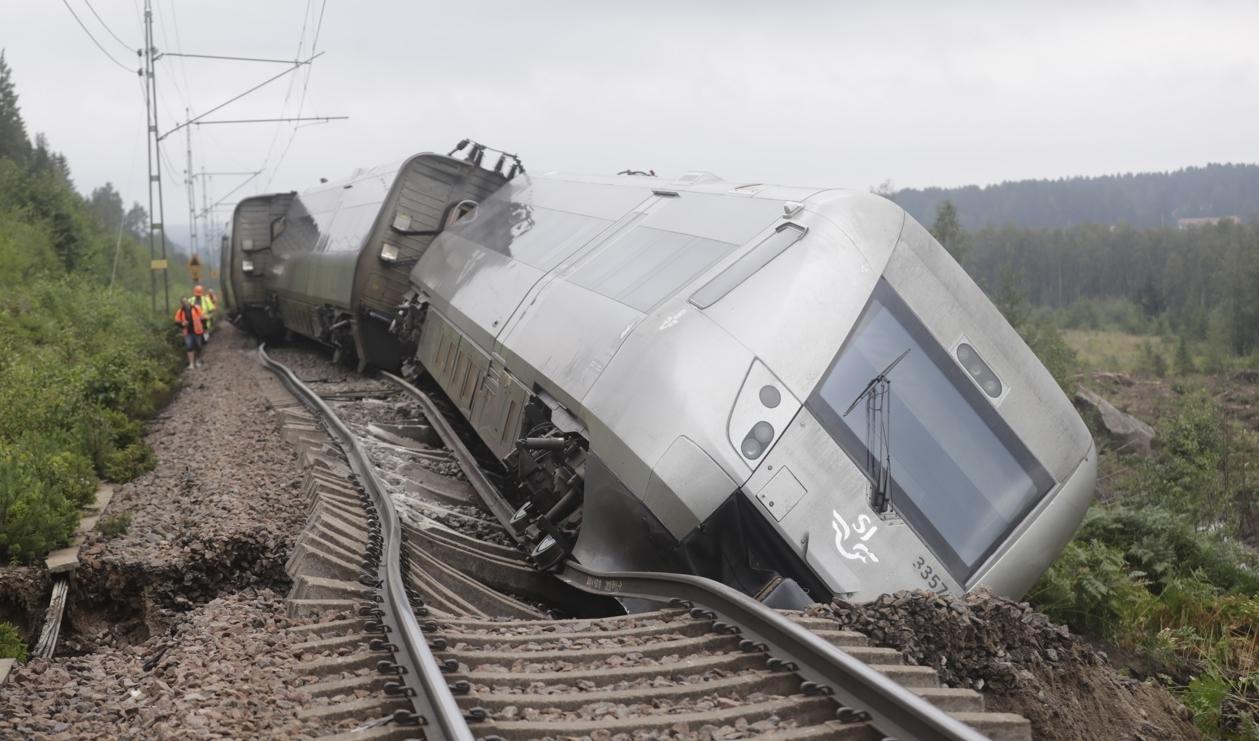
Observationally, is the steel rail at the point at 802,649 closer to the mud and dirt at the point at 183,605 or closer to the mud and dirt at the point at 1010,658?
the mud and dirt at the point at 1010,658

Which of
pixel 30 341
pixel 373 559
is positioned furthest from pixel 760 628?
pixel 30 341

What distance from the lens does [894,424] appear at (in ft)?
22.7

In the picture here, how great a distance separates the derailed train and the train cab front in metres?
0.01

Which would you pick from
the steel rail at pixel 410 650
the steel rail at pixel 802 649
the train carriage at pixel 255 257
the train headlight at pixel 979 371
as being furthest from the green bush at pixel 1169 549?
the train carriage at pixel 255 257

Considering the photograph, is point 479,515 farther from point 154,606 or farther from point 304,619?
point 304,619

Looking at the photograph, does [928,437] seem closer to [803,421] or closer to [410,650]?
[803,421]

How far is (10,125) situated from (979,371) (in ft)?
251

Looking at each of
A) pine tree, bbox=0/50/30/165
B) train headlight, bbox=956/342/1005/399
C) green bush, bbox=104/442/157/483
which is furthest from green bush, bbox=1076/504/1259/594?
pine tree, bbox=0/50/30/165

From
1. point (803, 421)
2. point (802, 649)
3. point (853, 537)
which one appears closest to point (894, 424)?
point (803, 421)

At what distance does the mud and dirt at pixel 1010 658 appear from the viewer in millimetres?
5191

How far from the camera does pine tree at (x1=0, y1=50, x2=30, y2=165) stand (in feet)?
225

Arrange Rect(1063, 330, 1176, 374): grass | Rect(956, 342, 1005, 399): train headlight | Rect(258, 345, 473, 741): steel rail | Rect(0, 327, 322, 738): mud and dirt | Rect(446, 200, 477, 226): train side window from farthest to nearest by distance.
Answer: Rect(1063, 330, 1176, 374): grass → Rect(446, 200, 477, 226): train side window → Rect(956, 342, 1005, 399): train headlight → Rect(0, 327, 322, 738): mud and dirt → Rect(258, 345, 473, 741): steel rail

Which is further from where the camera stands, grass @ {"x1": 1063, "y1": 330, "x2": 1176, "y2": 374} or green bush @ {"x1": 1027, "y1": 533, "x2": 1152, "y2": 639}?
grass @ {"x1": 1063, "y1": 330, "x2": 1176, "y2": 374}

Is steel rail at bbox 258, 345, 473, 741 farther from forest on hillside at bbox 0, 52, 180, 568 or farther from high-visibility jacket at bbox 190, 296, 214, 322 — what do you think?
high-visibility jacket at bbox 190, 296, 214, 322
